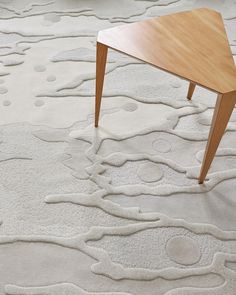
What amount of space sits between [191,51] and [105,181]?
54cm

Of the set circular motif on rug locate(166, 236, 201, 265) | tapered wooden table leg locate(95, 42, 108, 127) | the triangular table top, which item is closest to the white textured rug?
circular motif on rug locate(166, 236, 201, 265)

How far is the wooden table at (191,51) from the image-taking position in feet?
3.96

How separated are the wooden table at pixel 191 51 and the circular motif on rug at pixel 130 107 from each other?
231 millimetres

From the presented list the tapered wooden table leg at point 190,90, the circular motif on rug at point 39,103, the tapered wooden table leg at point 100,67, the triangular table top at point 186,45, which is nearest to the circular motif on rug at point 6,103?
the circular motif on rug at point 39,103

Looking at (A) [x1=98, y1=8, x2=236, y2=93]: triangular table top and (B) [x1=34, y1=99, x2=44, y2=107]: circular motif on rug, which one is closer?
(A) [x1=98, y1=8, x2=236, y2=93]: triangular table top

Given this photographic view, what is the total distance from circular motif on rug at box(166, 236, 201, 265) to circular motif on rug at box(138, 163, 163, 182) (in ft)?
0.83

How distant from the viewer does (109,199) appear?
1.39m

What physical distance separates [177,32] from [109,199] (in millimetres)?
633

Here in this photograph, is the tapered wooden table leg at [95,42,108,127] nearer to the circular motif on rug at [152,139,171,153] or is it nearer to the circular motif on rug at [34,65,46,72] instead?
the circular motif on rug at [152,139,171,153]

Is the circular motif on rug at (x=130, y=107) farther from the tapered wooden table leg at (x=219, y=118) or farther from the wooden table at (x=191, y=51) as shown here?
the tapered wooden table leg at (x=219, y=118)

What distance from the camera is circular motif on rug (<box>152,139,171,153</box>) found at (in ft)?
5.10

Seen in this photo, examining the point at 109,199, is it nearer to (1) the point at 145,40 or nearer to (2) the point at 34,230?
(2) the point at 34,230

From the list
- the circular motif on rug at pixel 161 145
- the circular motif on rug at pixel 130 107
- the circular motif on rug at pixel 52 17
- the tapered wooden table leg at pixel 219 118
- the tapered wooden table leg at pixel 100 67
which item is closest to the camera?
the tapered wooden table leg at pixel 219 118

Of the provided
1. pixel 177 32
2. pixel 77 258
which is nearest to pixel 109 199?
pixel 77 258
